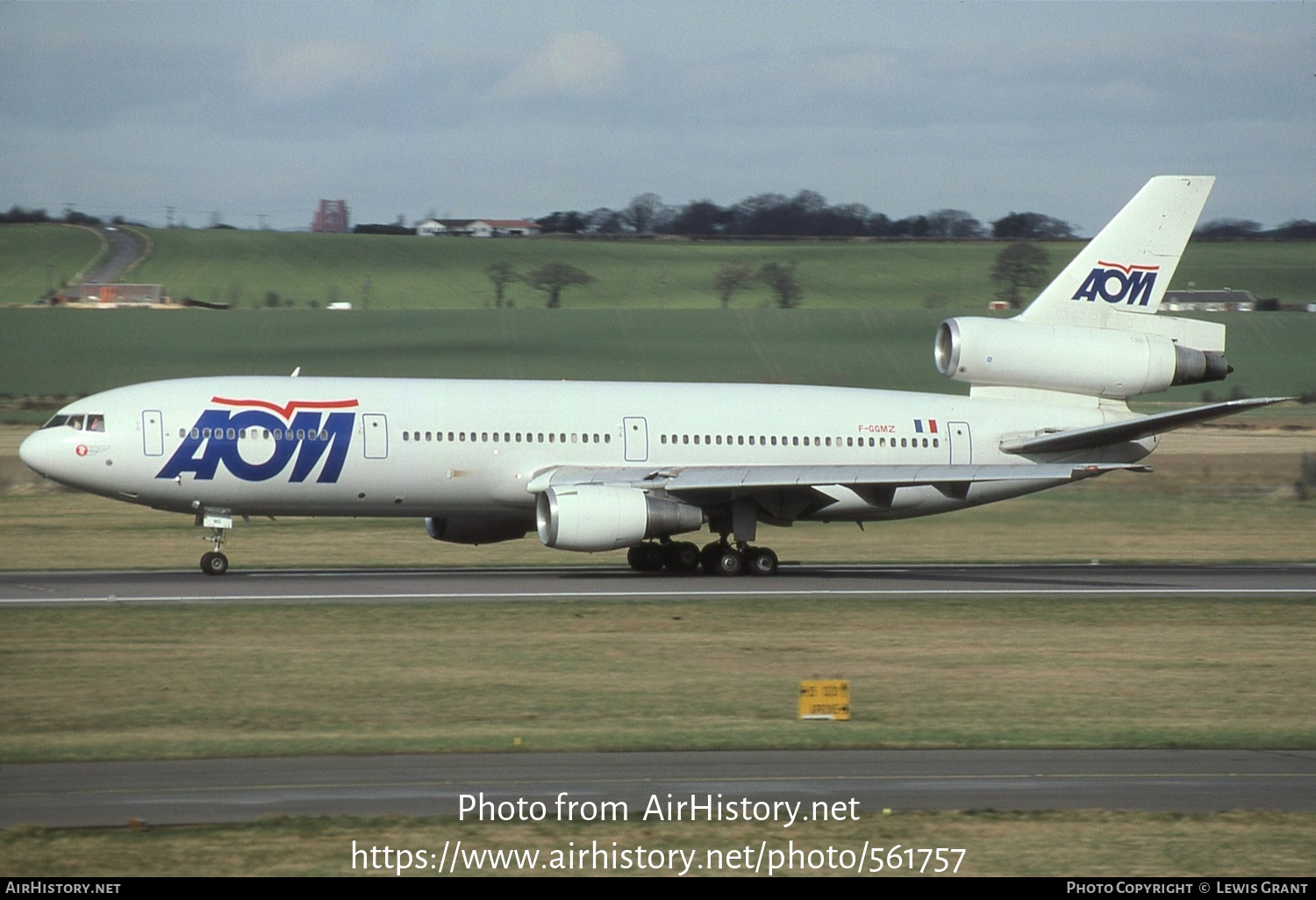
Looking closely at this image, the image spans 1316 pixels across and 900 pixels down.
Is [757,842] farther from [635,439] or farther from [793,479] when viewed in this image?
[635,439]

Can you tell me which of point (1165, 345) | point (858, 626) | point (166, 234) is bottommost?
point (858, 626)

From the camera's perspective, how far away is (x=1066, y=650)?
76.0ft

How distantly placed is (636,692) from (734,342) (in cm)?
7189

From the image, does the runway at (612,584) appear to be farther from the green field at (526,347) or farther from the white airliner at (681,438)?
the green field at (526,347)

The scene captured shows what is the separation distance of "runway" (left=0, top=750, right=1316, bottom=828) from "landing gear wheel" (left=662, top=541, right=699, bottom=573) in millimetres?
19250

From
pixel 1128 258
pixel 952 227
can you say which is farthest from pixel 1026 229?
pixel 1128 258

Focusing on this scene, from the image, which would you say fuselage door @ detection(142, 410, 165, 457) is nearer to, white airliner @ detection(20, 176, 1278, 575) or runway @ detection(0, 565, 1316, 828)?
white airliner @ detection(20, 176, 1278, 575)

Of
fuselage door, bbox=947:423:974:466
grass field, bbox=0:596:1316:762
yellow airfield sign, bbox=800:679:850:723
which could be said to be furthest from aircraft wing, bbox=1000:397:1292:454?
yellow airfield sign, bbox=800:679:850:723

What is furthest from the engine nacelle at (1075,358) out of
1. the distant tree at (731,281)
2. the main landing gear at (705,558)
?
the distant tree at (731,281)

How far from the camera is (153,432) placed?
31.9 m

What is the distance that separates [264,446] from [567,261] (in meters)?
109

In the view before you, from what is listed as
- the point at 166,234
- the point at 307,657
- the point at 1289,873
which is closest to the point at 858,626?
the point at 307,657
